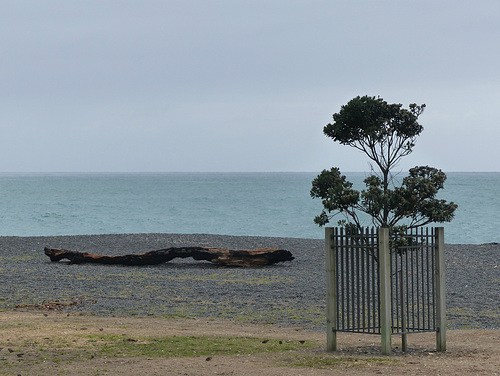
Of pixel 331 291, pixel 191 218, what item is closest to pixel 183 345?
pixel 331 291

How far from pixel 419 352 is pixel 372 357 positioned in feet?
3.81

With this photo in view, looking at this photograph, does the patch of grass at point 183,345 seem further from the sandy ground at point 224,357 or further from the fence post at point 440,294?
the fence post at point 440,294

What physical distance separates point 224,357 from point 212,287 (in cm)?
905

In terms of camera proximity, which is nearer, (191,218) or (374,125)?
(374,125)

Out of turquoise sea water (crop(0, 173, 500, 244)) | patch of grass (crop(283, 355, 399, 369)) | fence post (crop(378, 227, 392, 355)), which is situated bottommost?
turquoise sea water (crop(0, 173, 500, 244))

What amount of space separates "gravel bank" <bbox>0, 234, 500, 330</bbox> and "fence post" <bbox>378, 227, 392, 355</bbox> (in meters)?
3.37

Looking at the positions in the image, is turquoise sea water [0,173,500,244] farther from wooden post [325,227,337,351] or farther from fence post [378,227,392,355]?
fence post [378,227,392,355]

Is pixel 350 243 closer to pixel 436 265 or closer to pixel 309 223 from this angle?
pixel 436 265

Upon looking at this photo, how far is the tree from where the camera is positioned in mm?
12992

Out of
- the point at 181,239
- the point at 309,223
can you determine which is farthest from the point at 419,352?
the point at 309,223

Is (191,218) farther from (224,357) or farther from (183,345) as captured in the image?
(224,357)

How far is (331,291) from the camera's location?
11555mm

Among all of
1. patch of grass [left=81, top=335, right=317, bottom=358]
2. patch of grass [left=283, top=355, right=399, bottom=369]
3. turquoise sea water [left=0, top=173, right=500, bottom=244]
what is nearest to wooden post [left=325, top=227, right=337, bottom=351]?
patch of grass [left=283, top=355, right=399, bottom=369]

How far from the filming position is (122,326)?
14.1 m
